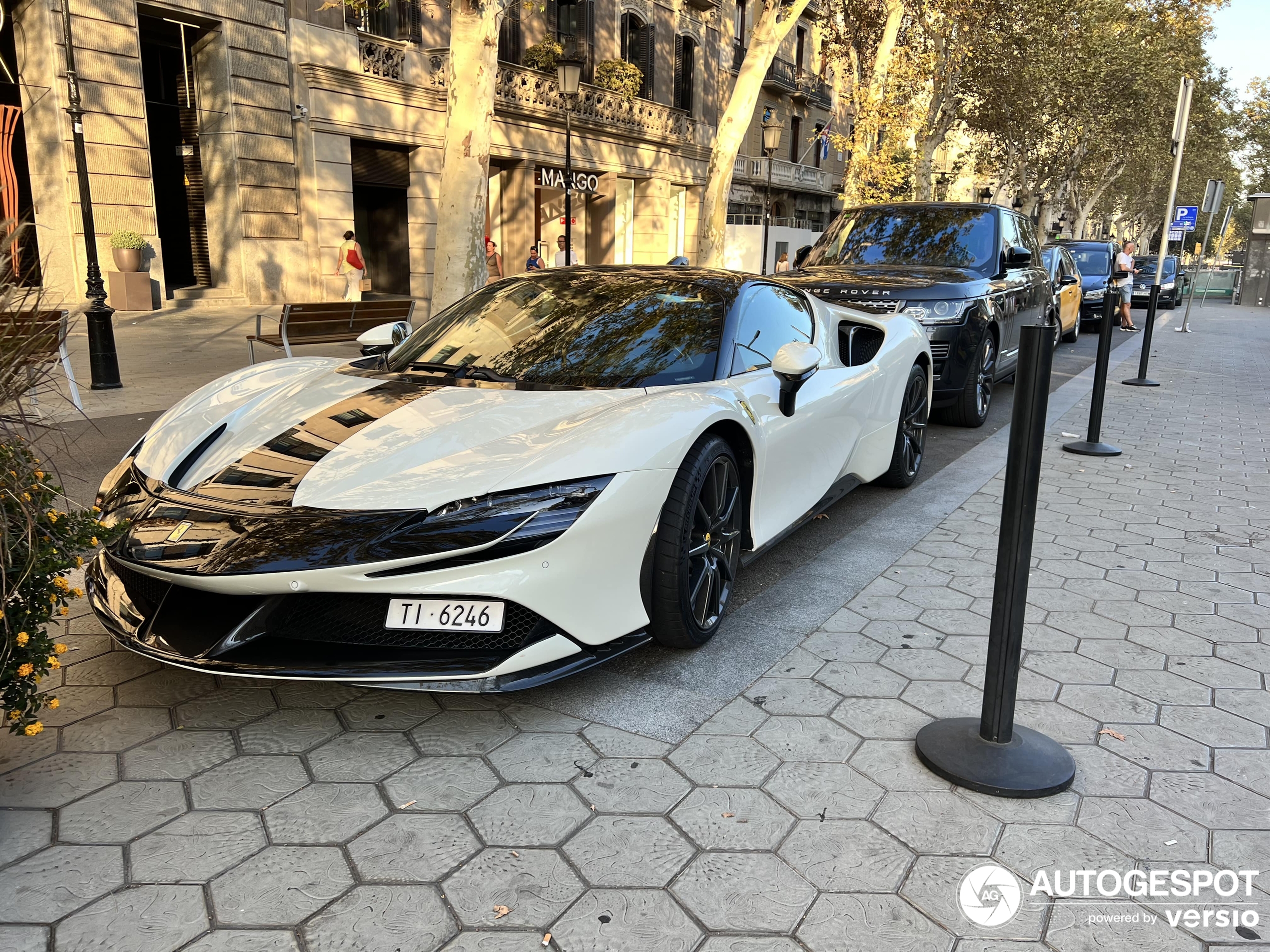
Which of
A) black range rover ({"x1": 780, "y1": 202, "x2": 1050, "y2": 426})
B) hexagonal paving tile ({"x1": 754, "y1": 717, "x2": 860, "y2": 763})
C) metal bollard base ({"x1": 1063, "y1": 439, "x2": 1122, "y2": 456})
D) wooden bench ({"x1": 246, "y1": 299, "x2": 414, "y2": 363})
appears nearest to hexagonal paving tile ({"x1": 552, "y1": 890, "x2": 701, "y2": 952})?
hexagonal paving tile ({"x1": 754, "y1": 717, "x2": 860, "y2": 763})

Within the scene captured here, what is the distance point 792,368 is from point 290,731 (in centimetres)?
223

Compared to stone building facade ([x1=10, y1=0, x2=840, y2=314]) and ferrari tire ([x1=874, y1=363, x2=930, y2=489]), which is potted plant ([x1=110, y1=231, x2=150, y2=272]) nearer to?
stone building facade ([x1=10, y1=0, x2=840, y2=314])

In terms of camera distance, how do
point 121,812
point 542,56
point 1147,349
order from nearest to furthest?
point 121,812 < point 1147,349 < point 542,56

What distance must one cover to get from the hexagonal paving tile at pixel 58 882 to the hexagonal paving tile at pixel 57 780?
26 cm

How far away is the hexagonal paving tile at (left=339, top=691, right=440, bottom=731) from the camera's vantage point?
293cm

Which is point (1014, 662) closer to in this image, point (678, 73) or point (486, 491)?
point (486, 491)

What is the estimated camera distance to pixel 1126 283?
A: 17.6m

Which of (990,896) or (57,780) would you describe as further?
(57,780)

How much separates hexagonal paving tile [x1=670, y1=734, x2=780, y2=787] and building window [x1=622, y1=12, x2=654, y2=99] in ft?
99.4

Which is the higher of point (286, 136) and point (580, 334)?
point (286, 136)

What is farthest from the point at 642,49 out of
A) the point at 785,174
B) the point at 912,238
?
the point at 912,238

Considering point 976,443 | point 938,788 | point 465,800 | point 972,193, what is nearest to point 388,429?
point 465,800

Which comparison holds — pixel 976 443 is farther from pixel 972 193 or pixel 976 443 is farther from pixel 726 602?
pixel 972 193

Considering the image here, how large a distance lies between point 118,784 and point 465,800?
0.97m
